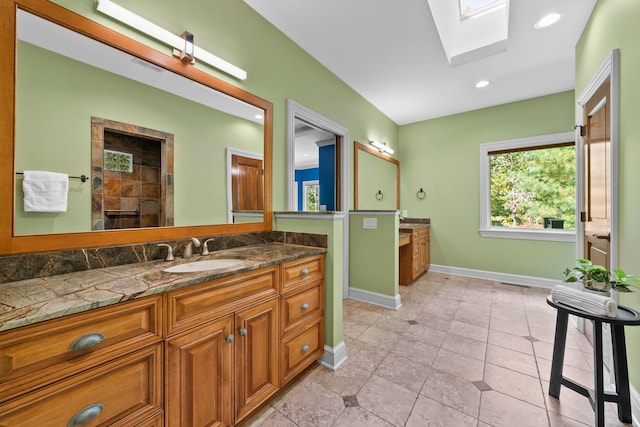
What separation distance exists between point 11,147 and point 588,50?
13.1 ft

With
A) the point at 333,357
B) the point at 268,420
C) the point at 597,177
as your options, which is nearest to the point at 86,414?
the point at 268,420

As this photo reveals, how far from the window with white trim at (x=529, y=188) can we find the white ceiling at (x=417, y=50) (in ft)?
2.43

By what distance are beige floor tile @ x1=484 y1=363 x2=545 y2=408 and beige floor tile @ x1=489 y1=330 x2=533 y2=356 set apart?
38cm

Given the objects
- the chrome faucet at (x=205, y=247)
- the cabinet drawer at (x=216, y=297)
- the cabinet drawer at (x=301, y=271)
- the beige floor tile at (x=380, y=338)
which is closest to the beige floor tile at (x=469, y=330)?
the beige floor tile at (x=380, y=338)

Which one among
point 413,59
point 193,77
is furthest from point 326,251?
point 413,59

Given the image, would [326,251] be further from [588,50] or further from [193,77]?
[588,50]

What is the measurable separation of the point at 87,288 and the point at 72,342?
8.6 inches

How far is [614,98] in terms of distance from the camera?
5.29ft

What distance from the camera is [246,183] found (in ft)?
6.45

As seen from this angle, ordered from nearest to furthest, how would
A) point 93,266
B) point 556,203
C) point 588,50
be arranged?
point 93,266
point 588,50
point 556,203

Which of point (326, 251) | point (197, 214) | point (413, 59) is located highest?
point (413, 59)

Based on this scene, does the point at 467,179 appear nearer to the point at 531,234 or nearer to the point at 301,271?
the point at 531,234

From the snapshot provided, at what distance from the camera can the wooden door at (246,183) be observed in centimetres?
189

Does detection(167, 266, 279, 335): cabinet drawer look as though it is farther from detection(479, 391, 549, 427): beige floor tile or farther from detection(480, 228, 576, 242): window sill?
detection(480, 228, 576, 242): window sill
